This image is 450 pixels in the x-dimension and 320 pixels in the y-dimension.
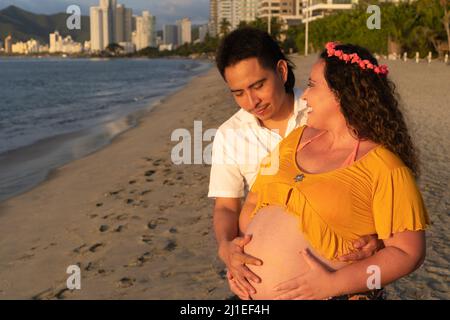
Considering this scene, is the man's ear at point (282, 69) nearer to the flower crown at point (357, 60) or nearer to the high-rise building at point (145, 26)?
the flower crown at point (357, 60)

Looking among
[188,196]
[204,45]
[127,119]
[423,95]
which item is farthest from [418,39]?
[204,45]

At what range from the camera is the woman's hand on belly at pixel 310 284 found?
6.24ft

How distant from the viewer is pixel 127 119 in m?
20.5

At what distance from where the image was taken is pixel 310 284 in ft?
6.33

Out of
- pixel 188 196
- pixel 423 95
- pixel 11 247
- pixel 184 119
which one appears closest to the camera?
pixel 11 247

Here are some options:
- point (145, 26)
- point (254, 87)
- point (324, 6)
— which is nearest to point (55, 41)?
point (145, 26)

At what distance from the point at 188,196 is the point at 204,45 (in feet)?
550

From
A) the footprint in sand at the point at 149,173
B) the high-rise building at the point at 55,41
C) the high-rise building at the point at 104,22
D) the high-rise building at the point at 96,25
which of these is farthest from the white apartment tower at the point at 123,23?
the footprint in sand at the point at 149,173

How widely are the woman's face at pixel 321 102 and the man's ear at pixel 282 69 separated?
51 cm

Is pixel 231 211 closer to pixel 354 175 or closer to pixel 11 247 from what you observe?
pixel 354 175

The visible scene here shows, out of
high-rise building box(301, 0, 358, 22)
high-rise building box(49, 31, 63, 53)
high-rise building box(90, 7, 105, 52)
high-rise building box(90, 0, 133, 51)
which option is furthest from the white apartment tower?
high-rise building box(301, 0, 358, 22)

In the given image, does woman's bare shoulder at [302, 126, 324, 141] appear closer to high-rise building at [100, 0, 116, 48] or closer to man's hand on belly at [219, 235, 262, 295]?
man's hand on belly at [219, 235, 262, 295]
